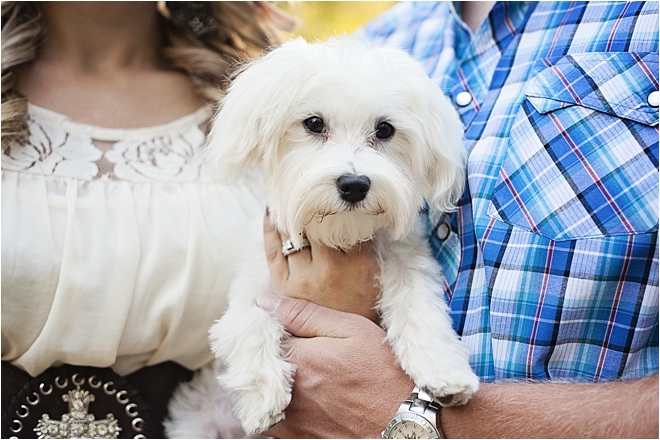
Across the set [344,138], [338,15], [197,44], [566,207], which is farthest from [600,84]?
[338,15]

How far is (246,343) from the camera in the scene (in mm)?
1919

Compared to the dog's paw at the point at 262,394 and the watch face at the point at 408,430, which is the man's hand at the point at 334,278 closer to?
the dog's paw at the point at 262,394

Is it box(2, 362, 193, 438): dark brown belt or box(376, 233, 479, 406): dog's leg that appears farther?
box(2, 362, 193, 438): dark brown belt

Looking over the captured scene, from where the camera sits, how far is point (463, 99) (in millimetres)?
2016

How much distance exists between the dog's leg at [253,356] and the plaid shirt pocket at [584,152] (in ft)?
2.67

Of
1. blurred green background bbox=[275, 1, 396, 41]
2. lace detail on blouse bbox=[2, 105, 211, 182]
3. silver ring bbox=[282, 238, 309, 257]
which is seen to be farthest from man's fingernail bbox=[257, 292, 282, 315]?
blurred green background bbox=[275, 1, 396, 41]

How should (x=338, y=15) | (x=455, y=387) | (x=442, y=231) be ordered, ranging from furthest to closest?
(x=338, y=15), (x=442, y=231), (x=455, y=387)

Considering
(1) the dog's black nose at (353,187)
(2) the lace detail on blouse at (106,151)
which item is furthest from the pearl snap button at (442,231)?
(2) the lace detail on blouse at (106,151)

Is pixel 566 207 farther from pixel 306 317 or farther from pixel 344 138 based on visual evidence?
pixel 306 317

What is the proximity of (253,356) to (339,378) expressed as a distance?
288 millimetres

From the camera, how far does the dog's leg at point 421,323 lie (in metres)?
1.67

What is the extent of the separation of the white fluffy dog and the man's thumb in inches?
1.8

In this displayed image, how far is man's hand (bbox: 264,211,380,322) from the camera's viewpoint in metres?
1.97

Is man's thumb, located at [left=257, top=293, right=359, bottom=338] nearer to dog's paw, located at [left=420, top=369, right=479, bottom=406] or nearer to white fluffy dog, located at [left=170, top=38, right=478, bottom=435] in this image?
white fluffy dog, located at [left=170, top=38, right=478, bottom=435]
